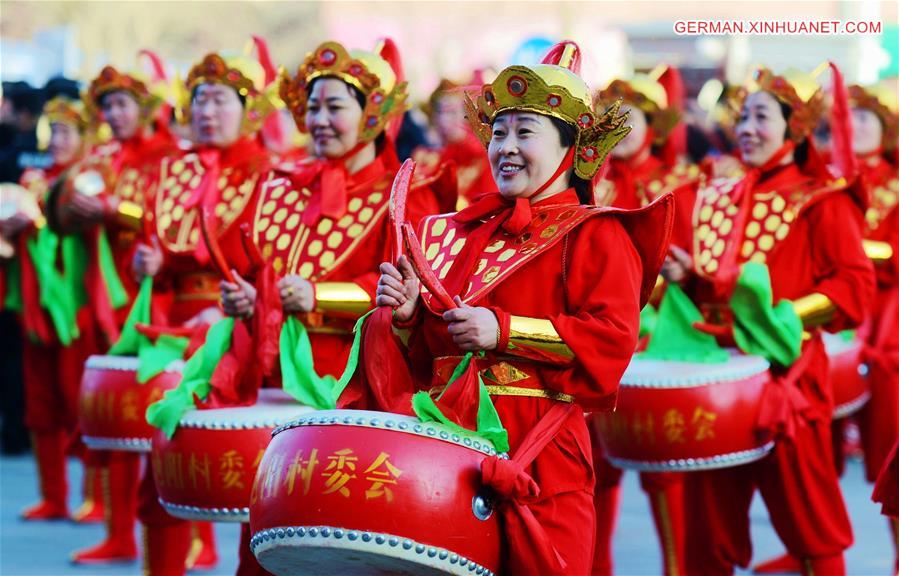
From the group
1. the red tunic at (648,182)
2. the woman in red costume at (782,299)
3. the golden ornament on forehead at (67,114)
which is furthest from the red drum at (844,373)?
the golden ornament on forehead at (67,114)

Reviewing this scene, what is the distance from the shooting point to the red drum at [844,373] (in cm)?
607

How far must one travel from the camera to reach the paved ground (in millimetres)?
7043

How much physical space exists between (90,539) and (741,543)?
3.40 metres

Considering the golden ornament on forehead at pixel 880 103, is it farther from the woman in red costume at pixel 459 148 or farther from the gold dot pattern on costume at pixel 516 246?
the gold dot pattern on costume at pixel 516 246

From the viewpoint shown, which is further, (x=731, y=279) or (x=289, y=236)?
(x=731, y=279)

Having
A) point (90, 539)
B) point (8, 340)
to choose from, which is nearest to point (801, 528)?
point (90, 539)

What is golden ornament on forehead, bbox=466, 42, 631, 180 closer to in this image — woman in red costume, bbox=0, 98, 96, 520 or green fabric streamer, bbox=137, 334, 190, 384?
green fabric streamer, bbox=137, 334, 190, 384

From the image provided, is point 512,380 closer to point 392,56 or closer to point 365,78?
point 365,78

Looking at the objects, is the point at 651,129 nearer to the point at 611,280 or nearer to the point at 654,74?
the point at 654,74

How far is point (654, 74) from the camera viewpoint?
762 cm

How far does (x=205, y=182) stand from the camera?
6.12 meters

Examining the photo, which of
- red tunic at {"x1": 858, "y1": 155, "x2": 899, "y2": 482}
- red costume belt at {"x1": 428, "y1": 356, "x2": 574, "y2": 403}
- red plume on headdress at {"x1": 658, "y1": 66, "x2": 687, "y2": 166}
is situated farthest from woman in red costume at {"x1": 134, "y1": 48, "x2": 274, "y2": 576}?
red tunic at {"x1": 858, "y1": 155, "x2": 899, "y2": 482}

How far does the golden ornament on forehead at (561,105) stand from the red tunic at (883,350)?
11.5ft

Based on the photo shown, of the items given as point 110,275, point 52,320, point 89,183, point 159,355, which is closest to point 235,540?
point 110,275
